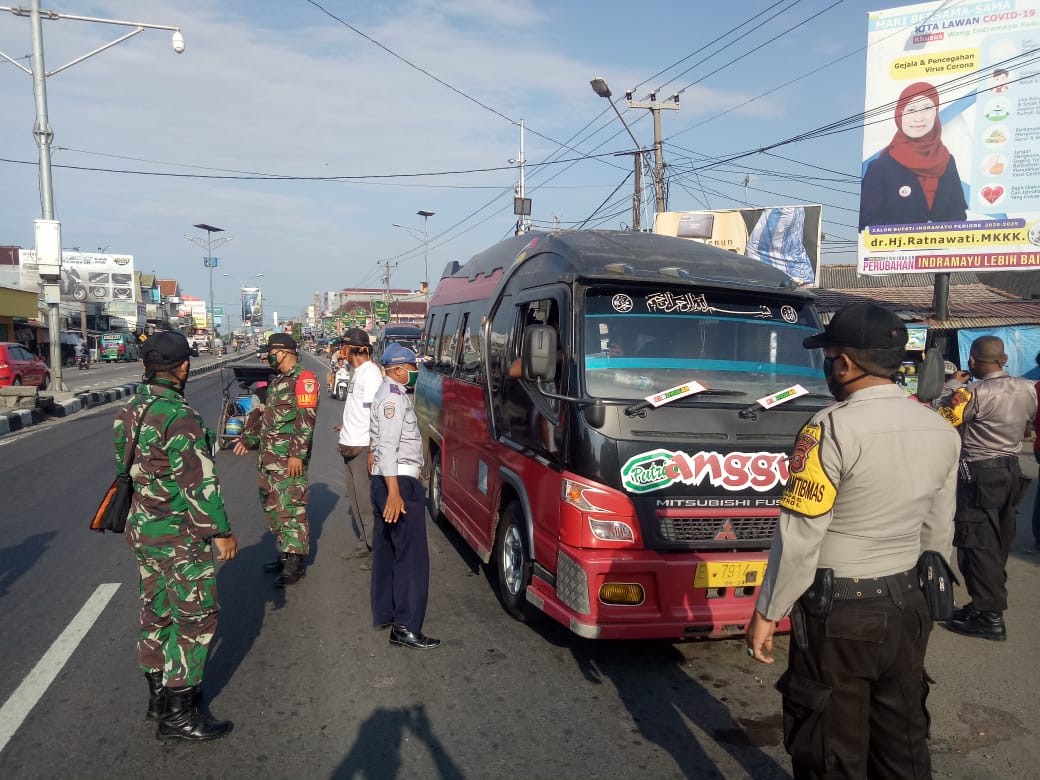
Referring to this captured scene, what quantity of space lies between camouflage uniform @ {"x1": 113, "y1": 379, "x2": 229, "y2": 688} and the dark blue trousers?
1.31m

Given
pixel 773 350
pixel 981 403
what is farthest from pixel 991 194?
pixel 773 350

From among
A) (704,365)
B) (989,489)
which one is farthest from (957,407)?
(704,365)

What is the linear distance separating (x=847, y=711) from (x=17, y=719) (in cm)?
371

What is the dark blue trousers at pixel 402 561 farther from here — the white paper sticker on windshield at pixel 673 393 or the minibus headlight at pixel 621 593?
the white paper sticker on windshield at pixel 673 393

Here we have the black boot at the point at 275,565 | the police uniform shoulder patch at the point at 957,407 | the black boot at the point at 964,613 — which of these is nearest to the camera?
the black boot at the point at 964,613

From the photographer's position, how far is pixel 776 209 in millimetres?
22422

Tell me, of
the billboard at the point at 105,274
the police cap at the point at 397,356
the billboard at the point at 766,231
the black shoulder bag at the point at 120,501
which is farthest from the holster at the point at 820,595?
the billboard at the point at 105,274

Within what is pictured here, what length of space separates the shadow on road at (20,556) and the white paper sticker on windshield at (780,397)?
5.39 metres

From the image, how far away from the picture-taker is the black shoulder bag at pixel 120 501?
3.54 meters

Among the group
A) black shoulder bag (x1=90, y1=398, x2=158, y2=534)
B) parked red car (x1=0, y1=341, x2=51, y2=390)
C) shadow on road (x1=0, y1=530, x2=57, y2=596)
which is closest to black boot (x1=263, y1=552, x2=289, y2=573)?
shadow on road (x1=0, y1=530, x2=57, y2=596)

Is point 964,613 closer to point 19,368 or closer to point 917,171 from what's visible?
point 917,171

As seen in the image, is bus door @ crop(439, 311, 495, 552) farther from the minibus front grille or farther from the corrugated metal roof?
the corrugated metal roof

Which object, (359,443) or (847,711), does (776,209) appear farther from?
(847,711)

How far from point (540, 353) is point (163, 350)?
195cm
